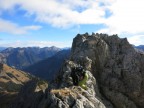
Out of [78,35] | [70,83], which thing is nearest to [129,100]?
[70,83]

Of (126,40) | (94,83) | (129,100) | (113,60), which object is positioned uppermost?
(126,40)

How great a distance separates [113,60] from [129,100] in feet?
31.5

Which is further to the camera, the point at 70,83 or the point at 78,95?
the point at 70,83

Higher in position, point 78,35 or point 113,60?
point 78,35

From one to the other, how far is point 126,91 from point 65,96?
19.3 m

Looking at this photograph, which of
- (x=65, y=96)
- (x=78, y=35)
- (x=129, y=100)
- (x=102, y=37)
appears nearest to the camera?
(x=65, y=96)

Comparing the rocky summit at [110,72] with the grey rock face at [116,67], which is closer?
the rocky summit at [110,72]

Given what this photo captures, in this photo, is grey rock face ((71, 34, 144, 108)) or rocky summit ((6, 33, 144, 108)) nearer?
rocky summit ((6, 33, 144, 108))

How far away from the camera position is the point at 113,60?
188 ft

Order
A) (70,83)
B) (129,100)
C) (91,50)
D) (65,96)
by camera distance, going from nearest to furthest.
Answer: (65,96) < (70,83) < (129,100) < (91,50)

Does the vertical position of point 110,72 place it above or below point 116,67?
below

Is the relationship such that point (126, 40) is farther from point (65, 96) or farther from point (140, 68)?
point (65, 96)

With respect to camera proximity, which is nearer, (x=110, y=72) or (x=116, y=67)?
(x=110, y=72)

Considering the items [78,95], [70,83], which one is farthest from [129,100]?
[78,95]
